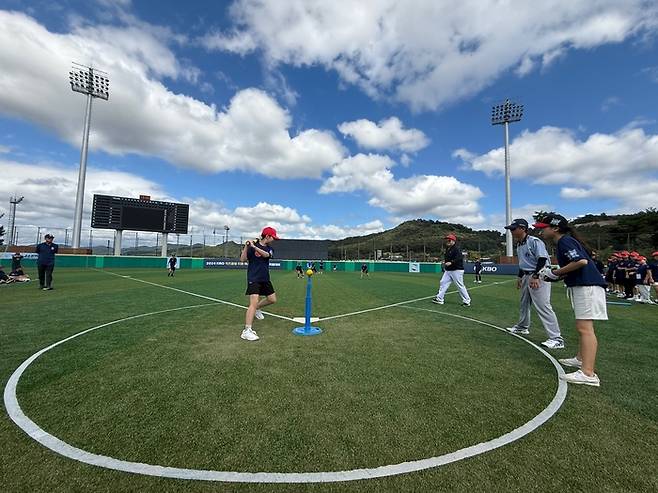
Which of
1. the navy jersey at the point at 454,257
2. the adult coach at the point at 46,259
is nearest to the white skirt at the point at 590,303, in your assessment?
the navy jersey at the point at 454,257

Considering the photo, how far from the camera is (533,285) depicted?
5.33 m

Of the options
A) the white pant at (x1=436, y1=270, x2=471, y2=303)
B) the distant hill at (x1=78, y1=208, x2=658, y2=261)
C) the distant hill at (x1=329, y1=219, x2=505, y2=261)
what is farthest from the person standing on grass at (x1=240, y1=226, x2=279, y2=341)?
the distant hill at (x1=329, y1=219, x2=505, y2=261)

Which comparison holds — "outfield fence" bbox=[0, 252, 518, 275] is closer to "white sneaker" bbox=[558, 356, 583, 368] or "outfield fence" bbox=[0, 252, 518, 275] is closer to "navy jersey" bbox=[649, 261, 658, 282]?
"navy jersey" bbox=[649, 261, 658, 282]

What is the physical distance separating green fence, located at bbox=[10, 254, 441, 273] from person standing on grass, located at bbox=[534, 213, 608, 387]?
130 feet

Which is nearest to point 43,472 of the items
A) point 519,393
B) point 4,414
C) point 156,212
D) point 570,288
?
point 4,414

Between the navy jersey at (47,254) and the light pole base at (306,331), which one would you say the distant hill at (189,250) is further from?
the light pole base at (306,331)

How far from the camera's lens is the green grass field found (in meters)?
2.09

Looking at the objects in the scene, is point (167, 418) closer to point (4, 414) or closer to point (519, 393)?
point (4, 414)

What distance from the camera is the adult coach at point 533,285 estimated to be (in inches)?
210

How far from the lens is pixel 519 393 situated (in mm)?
3322

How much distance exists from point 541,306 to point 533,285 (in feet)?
1.74

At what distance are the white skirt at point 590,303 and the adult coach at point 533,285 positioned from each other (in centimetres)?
141

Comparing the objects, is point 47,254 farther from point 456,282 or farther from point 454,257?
point 456,282

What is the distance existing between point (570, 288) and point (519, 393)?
1.65m
